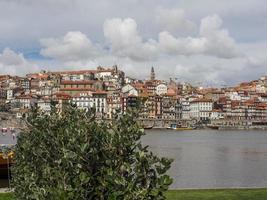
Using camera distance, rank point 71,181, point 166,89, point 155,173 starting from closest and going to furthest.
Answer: point 155,173
point 71,181
point 166,89

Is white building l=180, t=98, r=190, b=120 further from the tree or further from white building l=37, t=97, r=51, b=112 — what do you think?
the tree

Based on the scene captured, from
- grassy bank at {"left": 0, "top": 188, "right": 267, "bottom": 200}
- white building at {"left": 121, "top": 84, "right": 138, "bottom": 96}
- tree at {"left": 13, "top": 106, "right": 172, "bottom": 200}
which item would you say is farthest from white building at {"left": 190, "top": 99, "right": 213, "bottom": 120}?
tree at {"left": 13, "top": 106, "right": 172, "bottom": 200}

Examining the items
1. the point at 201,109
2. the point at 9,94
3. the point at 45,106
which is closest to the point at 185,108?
the point at 201,109

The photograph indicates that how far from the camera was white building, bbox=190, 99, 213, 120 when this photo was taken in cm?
13938

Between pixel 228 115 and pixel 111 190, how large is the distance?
138095 millimetres

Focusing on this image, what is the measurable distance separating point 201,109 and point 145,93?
920 inches

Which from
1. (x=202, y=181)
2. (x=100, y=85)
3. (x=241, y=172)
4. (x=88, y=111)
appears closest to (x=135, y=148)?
(x=88, y=111)

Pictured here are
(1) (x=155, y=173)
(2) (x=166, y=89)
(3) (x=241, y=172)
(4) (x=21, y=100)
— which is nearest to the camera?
(1) (x=155, y=173)

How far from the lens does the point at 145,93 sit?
402 ft

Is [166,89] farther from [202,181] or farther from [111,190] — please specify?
[111,190]

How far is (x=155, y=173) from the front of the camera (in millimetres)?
4238

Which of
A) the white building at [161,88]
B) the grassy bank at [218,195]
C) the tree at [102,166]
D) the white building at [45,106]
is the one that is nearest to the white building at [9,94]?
the white building at [161,88]

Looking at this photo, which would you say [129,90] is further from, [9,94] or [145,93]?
[9,94]

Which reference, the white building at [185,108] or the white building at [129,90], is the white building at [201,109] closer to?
the white building at [185,108]
